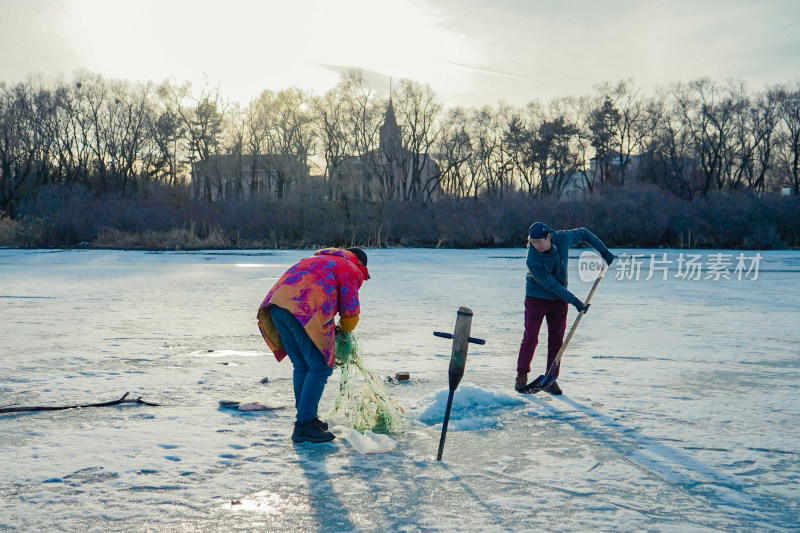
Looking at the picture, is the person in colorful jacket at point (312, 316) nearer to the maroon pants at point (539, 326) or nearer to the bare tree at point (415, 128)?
the maroon pants at point (539, 326)

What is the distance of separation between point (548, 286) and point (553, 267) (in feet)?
0.74

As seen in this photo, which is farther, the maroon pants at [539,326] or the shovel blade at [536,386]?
the maroon pants at [539,326]

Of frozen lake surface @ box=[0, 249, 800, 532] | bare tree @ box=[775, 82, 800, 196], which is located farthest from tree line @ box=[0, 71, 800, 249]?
frozen lake surface @ box=[0, 249, 800, 532]

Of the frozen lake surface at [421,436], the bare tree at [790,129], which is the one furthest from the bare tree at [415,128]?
the frozen lake surface at [421,436]

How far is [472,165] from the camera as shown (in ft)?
220

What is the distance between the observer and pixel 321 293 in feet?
15.2

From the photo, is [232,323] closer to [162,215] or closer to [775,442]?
[775,442]

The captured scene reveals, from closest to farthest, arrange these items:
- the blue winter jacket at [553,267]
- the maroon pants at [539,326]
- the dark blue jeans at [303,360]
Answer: the dark blue jeans at [303,360]
the blue winter jacket at [553,267]
the maroon pants at [539,326]

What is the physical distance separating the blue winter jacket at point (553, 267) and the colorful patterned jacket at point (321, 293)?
80.0 inches

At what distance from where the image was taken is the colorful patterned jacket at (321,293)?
4.61 metres

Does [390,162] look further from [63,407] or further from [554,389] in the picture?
[63,407]

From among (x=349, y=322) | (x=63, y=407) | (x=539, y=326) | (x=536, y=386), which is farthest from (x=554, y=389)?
(x=63, y=407)

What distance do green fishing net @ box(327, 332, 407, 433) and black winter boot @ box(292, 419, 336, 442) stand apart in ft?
1.32

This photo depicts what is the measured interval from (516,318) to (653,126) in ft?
169
